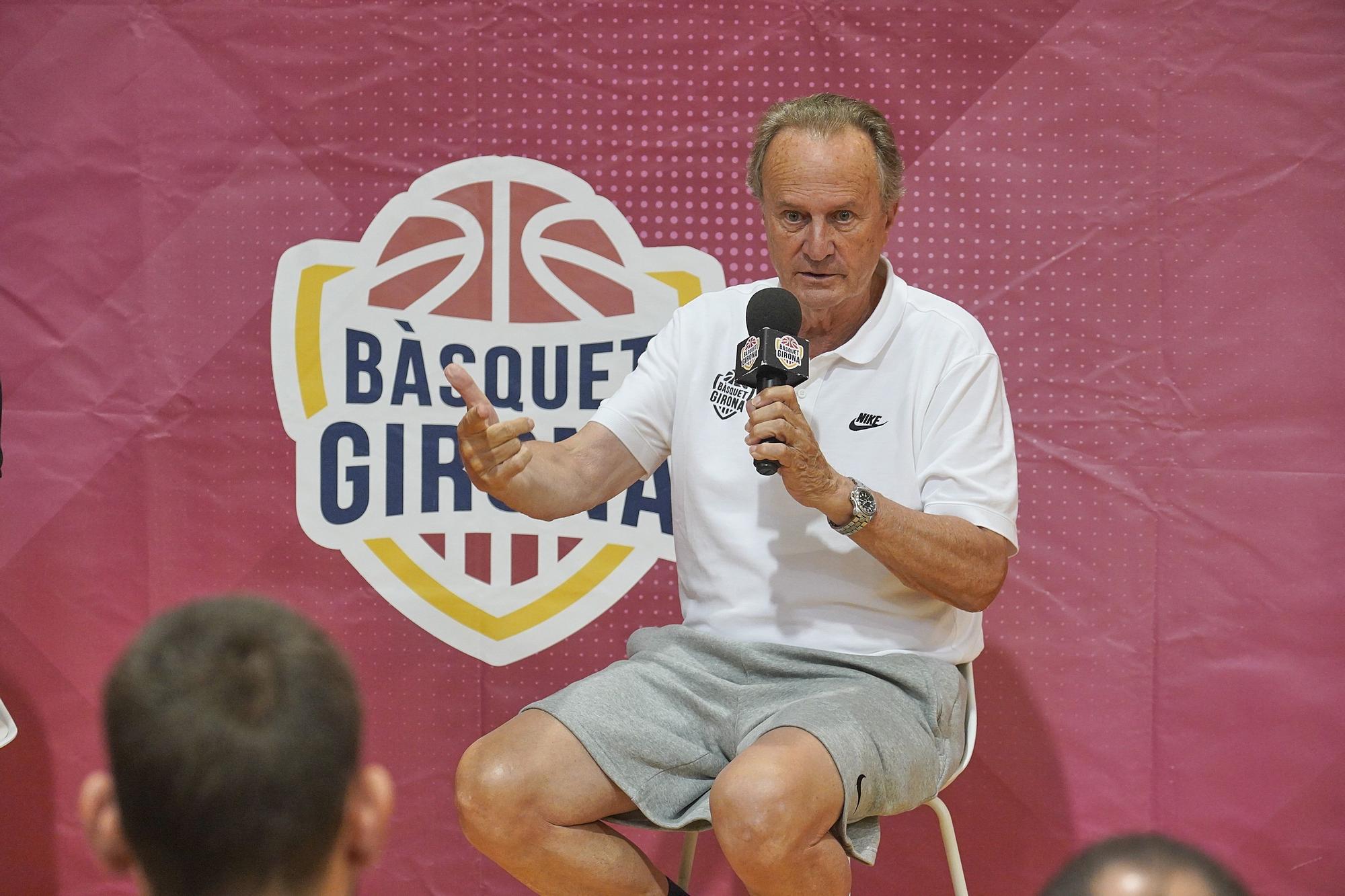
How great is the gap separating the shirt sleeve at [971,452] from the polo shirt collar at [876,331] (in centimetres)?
13

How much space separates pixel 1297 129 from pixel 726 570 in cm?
159

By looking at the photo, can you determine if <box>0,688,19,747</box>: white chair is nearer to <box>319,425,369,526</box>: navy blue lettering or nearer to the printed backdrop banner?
the printed backdrop banner

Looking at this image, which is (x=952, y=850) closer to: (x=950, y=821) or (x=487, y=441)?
(x=950, y=821)

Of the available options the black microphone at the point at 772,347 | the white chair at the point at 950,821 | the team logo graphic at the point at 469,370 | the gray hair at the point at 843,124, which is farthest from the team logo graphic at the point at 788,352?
the team logo graphic at the point at 469,370

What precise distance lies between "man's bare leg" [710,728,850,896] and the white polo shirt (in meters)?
0.34

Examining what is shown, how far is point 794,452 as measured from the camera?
1.93m

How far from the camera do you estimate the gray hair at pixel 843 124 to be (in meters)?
2.27

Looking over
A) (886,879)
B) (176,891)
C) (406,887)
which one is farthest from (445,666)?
(176,891)

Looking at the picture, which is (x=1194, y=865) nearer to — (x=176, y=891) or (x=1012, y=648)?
(x=176, y=891)

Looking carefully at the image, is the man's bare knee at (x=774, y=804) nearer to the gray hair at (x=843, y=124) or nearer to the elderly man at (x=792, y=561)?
the elderly man at (x=792, y=561)

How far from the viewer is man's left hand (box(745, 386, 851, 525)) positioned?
191 cm

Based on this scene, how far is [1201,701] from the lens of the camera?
2789 mm

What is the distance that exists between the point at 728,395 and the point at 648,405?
0.16 m

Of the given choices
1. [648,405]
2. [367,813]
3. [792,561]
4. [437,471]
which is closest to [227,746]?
[367,813]
